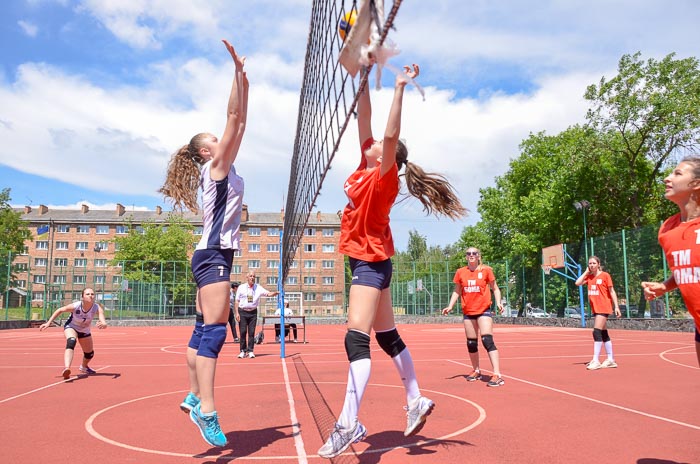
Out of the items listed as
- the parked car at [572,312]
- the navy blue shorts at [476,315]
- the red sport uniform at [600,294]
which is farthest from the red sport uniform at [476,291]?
the parked car at [572,312]

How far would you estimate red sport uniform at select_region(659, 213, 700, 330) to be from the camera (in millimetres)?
3129

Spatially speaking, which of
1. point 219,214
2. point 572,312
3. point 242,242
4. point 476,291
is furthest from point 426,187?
point 242,242

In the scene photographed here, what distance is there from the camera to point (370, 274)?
3.63 meters

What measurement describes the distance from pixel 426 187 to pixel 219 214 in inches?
61.8

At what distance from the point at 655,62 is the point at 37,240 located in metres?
81.4

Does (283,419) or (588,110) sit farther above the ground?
(588,110)

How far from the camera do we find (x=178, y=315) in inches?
1406

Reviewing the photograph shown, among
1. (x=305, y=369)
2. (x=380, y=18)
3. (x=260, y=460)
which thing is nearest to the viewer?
(x=380, y=18)

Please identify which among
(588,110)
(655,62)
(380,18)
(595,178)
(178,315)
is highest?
(655,62)

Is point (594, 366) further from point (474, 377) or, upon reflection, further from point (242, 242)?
point (242, 242)

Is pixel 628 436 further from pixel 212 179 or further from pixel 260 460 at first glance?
pixel 212 179

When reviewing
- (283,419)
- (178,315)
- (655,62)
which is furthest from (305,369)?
(655,62)

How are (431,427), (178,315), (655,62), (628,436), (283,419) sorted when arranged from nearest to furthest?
(628,436) < (431,427) < (283,419) < (655,62) < (178,315)

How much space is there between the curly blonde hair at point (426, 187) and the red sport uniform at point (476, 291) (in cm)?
357
